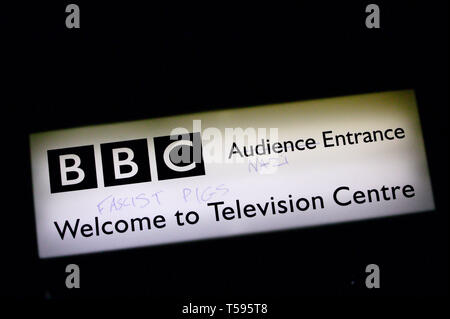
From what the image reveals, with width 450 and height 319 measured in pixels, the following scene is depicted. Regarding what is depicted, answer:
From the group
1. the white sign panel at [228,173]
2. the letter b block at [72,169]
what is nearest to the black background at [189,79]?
the white sign panel at [228,173]

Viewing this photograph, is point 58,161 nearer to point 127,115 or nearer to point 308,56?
point 127,115

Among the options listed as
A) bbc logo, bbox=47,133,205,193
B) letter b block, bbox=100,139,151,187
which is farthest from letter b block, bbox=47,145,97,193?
letter b block, bbox=100,139,151,187

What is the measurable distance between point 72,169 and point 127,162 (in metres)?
0.44

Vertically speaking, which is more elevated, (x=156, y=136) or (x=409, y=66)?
(x=409, y=66)

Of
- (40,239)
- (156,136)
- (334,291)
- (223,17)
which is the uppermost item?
(223,17)

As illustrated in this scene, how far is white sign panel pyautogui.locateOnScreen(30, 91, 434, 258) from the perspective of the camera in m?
2.75

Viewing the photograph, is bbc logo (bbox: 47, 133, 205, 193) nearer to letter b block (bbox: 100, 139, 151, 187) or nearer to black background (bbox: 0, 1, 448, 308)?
letter b block (bbox: 100, 139, 151, 187)

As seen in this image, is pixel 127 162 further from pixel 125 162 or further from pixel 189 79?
pixel 189 79

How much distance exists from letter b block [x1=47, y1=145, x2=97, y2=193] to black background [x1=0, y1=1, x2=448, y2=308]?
21 centimetres

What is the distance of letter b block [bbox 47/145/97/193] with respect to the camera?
2814 mm

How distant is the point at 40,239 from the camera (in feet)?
9.15

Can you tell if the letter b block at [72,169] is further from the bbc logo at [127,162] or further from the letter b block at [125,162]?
the letter b block at [125,162]

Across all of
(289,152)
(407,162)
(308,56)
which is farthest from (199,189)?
(407,162)
